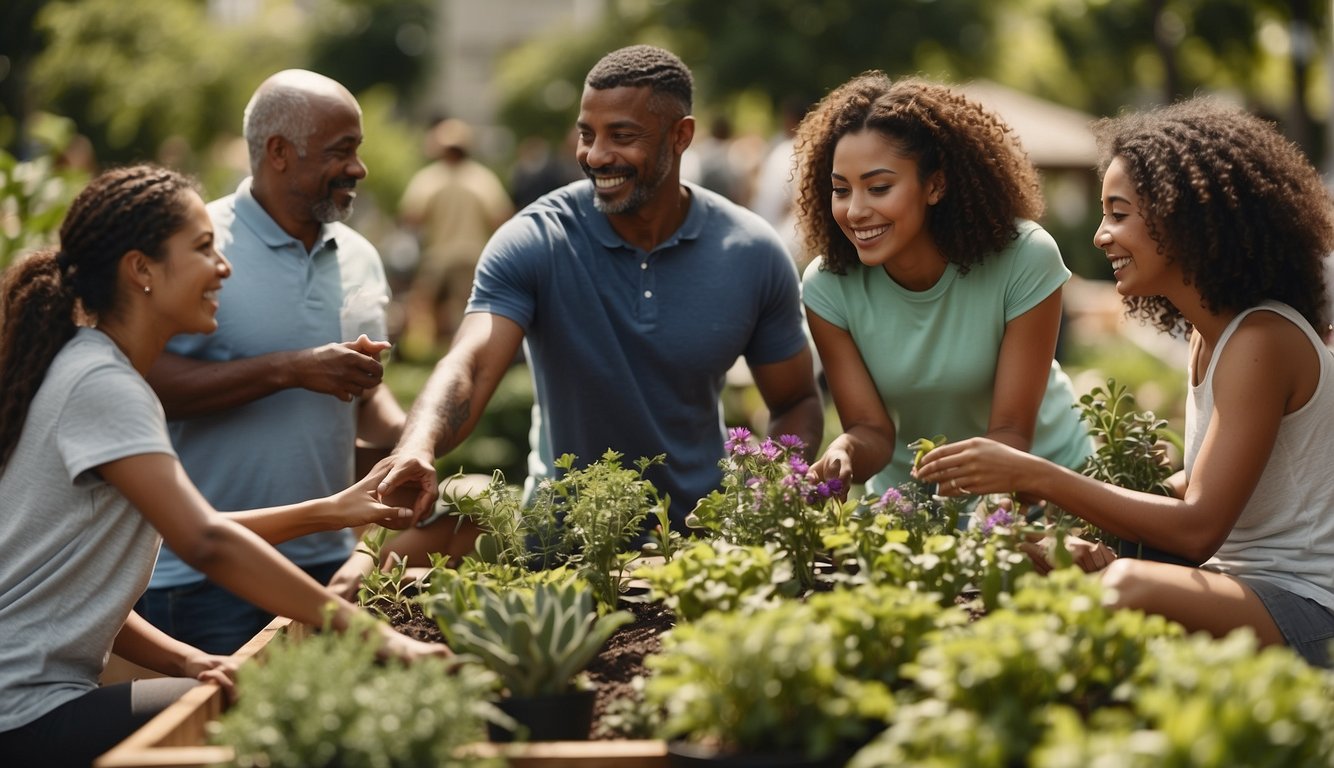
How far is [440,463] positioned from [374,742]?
20.1ft

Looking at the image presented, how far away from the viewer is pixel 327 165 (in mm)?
4043

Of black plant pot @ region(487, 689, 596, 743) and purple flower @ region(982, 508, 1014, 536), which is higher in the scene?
purple flower @ region(982, 508, 1014, 536)

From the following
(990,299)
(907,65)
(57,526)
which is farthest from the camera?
(907,65)

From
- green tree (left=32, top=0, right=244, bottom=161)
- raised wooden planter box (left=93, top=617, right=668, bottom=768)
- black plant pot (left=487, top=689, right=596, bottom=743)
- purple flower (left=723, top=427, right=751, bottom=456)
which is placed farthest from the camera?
green tree (left=32, top=0, right=244, bottom=161)

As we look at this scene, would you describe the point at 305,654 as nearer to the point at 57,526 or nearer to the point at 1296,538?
the point at 57,526

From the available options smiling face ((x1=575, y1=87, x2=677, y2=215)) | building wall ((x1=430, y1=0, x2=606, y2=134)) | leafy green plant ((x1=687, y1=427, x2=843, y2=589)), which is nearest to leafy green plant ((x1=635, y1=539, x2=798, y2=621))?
leafy green plant ((x1=687, y1=427, x2=843, y2=589))

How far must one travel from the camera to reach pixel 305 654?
2104mm

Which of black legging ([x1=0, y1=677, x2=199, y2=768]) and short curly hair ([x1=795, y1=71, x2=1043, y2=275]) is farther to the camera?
short curly hair ([x1=795, y1=71, x2=1043, y2=275])

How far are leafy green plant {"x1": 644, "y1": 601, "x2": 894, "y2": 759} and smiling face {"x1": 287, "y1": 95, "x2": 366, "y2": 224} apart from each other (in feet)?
7.54

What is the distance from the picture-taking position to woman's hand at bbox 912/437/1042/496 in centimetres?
288

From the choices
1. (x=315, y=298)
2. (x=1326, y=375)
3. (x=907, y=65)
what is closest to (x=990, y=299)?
(x=1326, y=375)

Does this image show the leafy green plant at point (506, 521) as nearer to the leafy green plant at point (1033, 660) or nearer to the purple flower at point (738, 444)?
the purple flower at point (738, 444)

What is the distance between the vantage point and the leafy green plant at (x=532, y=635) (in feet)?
8.04

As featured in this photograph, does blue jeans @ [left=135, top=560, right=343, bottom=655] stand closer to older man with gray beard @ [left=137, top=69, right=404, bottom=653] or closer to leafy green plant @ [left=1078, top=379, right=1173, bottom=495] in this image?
older man with gray beard @ [left=137, top=69, right=404, bottom=653]
